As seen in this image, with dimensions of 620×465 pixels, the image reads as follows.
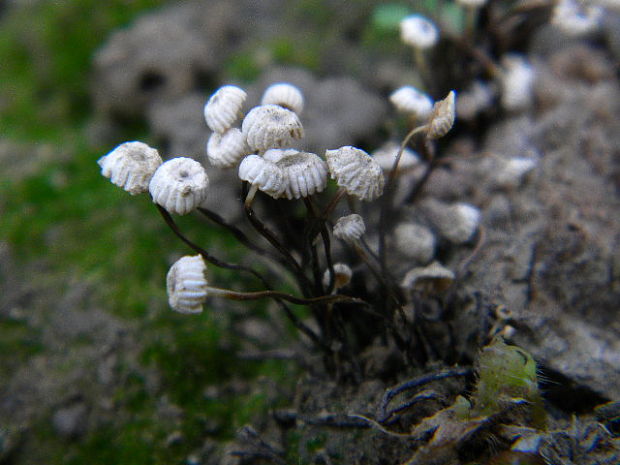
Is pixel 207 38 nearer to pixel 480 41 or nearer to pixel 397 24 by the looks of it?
pixel 397 24

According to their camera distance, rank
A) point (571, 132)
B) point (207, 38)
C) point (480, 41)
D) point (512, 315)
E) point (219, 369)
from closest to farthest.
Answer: point (512, 315) → point (219, 369) → point (571, 132) → point (480, 41) → point (207, 38)

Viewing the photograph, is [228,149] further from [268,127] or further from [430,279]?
[430,279]

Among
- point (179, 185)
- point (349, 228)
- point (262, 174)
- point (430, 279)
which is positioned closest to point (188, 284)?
point (179, 185)

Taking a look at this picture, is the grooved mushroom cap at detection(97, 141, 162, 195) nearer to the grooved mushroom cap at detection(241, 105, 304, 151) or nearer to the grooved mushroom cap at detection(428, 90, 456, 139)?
the grooved mushroom cap at detection(241, 105, 304, 151)

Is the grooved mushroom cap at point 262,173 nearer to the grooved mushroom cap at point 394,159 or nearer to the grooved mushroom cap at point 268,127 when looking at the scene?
the grooved mushroom cap at point 268,127

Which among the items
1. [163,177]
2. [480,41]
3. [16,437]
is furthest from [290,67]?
[16,437]

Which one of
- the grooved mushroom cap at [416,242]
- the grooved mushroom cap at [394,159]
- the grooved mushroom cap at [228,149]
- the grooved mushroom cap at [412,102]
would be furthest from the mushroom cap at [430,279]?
the grooved mushroom cap at [228,149]

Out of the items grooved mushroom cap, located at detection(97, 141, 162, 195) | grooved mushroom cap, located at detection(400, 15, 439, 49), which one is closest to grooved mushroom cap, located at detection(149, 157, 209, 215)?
grooved mushroom cap, located at detection(97, 141, 162, 195)
